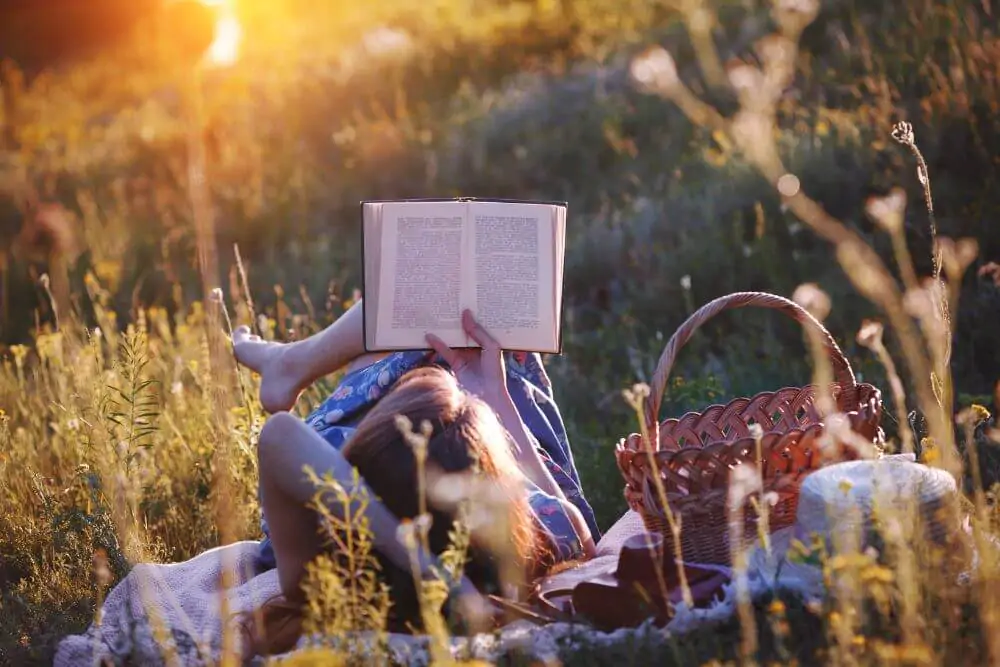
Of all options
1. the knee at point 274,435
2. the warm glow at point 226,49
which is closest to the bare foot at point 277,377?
the knee at point 274,435

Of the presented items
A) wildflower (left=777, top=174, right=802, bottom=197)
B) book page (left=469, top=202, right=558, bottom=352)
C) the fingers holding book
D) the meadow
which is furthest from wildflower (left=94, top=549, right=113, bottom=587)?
wildflower (left=777, top=174, right=802, bottom=197)

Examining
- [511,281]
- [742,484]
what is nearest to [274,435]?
[511,281]

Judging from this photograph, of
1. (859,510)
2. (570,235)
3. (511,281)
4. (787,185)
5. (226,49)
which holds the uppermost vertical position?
(226,49)

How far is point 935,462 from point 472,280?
4.40 feet

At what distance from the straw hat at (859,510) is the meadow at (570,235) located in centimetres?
8

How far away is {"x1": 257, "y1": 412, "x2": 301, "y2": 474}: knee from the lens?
276 cm

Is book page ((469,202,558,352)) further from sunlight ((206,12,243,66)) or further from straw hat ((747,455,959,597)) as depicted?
sunlight ((206,12,243,66))

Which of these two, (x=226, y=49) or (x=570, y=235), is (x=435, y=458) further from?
(x=226, y=49)

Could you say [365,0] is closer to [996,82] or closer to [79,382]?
[996,82]

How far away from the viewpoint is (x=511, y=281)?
11.3ft

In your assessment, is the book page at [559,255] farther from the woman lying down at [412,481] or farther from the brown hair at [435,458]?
the brown hair at [435,458]

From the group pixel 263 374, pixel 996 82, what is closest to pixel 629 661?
pixel 263 374

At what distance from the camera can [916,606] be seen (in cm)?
236

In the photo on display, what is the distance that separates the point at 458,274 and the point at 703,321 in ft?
2.33
